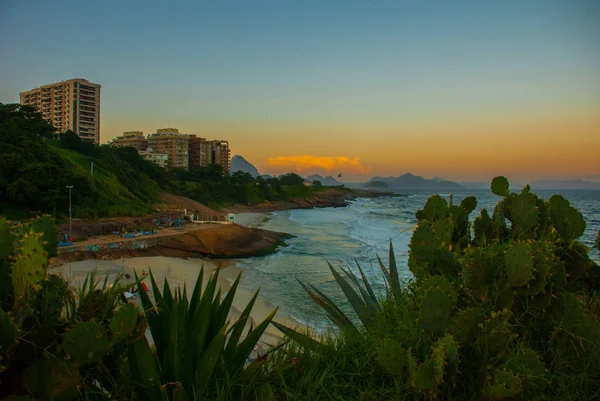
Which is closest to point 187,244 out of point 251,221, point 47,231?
point 251,221

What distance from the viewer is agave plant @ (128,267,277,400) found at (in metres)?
2.06

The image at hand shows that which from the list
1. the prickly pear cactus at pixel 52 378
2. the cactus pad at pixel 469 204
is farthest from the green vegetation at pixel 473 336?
the prickly pear cactus at pixel 52 378

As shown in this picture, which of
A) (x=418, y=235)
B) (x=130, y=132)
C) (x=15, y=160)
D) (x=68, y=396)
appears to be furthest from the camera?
(x=130, y=132)

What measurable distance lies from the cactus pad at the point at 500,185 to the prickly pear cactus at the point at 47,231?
3081 millimetres

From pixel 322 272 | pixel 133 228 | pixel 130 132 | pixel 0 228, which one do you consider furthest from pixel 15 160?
pixel 130 132

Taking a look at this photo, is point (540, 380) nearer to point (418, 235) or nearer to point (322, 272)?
point (418, 235)

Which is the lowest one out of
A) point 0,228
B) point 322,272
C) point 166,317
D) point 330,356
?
point 322,272

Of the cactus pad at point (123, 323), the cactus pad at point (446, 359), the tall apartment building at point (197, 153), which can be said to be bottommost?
the cactus pad at point (446, 359)

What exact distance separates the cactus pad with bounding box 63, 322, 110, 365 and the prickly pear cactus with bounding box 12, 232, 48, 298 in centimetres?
30

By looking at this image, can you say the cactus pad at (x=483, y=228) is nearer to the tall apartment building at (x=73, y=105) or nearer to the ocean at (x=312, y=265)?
the ocean at (x=312, y=265)

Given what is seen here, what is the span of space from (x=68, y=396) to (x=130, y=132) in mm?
123122

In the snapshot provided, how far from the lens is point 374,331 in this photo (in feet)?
8.78

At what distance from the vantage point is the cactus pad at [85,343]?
1.84m

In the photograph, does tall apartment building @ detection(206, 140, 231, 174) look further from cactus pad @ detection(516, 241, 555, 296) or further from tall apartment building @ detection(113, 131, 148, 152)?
cactus pad @ detection(516, 241, 555, 296)
